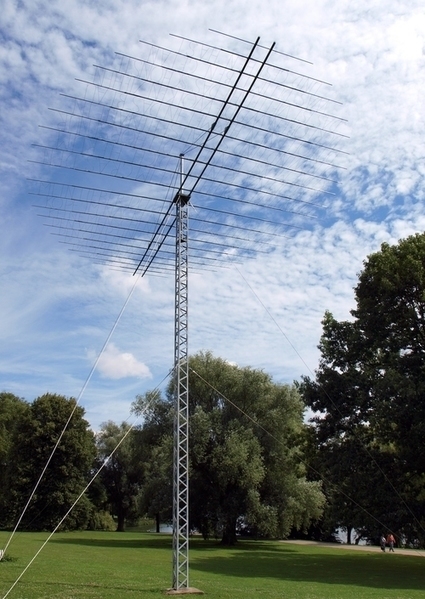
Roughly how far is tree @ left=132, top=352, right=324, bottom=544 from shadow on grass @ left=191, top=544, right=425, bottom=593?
7.43 meters

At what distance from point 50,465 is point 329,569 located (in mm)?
36693

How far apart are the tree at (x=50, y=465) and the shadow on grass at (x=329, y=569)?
28414mm

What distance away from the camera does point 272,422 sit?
40.0 metres

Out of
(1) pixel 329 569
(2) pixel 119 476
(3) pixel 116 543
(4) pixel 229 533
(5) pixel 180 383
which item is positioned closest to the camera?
(5) pixel 180 383

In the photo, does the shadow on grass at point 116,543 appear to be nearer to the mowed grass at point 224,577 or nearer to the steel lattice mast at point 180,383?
the mowed grass at point 224,577

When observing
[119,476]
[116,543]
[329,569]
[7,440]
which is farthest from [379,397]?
[7,440]

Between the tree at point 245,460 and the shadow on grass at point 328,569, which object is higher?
the tree at point 245,460

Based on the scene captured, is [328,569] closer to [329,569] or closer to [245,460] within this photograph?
[329,569]

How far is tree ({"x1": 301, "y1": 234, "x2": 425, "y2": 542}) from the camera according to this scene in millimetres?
23062

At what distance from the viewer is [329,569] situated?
77.5 ft

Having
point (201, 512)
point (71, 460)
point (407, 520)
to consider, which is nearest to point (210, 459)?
point (201, 512)

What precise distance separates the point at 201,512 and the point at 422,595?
2432 centimetres

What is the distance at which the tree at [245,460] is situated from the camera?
3712 cm

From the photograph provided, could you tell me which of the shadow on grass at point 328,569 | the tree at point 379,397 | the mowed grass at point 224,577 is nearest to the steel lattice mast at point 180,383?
the mowed grass at point 224,577
